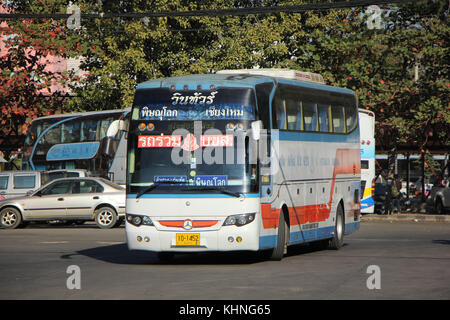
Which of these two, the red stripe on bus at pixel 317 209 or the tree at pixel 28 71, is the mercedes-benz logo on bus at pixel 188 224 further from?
the tree at pixel 28 71

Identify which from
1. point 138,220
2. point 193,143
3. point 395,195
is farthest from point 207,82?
point 395,195

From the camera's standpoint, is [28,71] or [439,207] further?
[28,71]

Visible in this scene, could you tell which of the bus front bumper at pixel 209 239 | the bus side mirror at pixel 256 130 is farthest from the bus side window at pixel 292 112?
the bus front bumper at pixel 209 239

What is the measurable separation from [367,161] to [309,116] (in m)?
18.3

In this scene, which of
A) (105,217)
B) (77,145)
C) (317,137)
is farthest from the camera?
(77,145)

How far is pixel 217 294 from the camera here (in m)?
11.8

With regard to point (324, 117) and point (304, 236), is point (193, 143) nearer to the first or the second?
point (304, 236)

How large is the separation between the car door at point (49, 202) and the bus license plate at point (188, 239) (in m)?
14.3

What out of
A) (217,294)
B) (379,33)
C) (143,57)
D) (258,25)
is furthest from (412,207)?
(217,294)

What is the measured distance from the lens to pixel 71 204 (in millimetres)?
29484

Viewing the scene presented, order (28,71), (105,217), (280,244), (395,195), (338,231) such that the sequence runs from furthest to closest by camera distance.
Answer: (28,71) → (395,195) → (105,217) → (338,231) → (280,244)

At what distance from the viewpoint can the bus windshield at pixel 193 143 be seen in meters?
15.8

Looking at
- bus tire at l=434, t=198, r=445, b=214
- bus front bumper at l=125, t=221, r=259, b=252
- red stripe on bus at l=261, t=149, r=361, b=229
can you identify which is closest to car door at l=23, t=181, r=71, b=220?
red stripe on bus at l=261, t=149, r=361, b=229

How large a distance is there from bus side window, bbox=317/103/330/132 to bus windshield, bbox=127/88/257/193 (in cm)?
325
